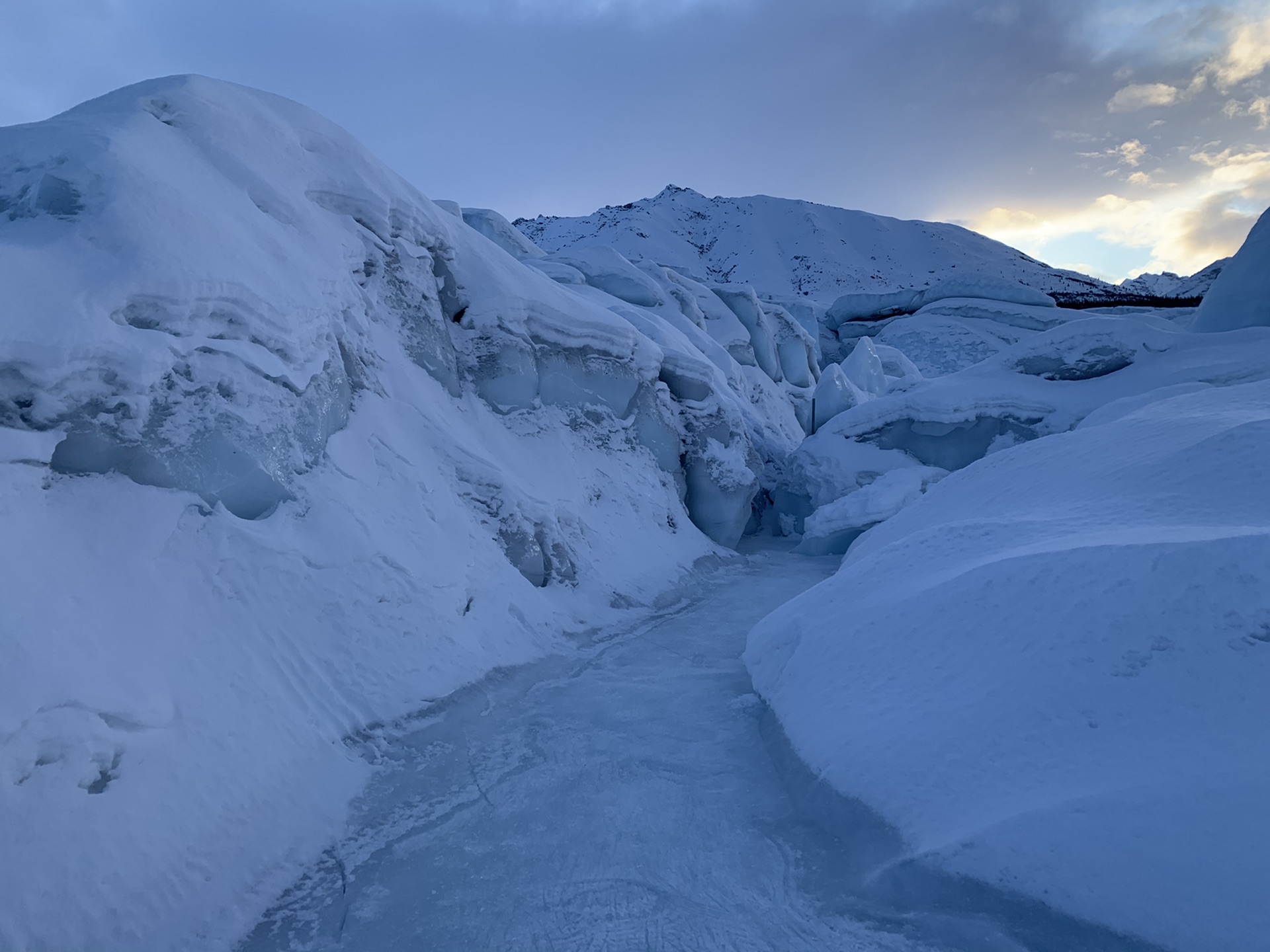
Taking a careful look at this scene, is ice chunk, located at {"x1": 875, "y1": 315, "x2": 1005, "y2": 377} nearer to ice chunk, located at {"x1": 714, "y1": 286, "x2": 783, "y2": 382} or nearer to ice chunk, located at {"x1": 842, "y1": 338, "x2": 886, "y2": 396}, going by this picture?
ice chunk, located at {"x1": 842, "y1": 338, "x2": 886, "y2": 396}

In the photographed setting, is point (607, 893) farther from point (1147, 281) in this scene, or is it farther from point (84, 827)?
point (1147, 281)

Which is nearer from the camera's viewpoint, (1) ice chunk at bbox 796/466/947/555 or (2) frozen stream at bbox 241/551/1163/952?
(2) frozen stream at bbox 241/551/1163/952

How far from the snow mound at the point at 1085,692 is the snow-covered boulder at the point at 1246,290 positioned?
31.4 feet

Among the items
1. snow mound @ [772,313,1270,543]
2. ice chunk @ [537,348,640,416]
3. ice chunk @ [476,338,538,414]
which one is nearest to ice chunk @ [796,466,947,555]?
snow mound @ [772,313,1270,543]

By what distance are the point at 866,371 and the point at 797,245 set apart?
3723 cm

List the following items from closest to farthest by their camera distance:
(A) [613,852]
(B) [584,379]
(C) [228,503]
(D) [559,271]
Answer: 1. (A) [613,852]
2. (C) [228,503]
3. (B) [584,379]
4. (D) [559,271]

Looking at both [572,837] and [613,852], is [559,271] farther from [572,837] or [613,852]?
[613,852]

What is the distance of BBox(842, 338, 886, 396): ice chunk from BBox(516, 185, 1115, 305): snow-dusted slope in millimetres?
21314

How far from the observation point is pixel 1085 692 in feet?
9.98

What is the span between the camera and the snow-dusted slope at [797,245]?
1783 inches

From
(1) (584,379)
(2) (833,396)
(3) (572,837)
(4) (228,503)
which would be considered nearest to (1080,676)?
(3) (572,837)

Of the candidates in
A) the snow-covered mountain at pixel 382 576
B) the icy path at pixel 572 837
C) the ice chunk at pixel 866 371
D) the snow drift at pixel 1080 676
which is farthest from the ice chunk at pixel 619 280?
the icy path at pixel 572 837

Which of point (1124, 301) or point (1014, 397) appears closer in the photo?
point (1014, 397)

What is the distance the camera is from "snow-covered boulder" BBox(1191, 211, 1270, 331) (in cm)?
1186
